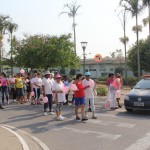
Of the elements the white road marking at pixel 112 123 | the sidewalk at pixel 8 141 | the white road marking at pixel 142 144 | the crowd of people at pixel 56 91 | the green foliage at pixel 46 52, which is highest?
the green foliage at pixel 46 52

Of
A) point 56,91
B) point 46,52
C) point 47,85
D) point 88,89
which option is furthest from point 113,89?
point 46,52

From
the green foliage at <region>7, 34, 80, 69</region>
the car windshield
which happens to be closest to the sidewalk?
the car windshield

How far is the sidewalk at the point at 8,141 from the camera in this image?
7884 mm

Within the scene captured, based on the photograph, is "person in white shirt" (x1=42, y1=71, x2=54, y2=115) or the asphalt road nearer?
the asphalt road

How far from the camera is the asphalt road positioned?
838 cm

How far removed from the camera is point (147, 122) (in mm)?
11695

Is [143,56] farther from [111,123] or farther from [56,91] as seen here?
[111,123]

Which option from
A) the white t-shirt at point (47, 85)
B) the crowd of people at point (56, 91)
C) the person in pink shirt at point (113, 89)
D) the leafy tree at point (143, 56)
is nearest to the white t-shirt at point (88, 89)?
the crowd of people at point (56, 91)

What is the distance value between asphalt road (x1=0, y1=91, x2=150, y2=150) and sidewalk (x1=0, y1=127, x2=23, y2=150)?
70 centimetres

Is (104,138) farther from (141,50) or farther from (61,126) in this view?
(141,50)

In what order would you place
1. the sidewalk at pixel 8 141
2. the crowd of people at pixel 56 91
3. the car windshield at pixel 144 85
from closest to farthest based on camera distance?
the sidewalk at pixel 8 141
the crowd of people at pixel 56 91
the car windshield at pixel 144 85

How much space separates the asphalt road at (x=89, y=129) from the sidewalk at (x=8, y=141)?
70 cm

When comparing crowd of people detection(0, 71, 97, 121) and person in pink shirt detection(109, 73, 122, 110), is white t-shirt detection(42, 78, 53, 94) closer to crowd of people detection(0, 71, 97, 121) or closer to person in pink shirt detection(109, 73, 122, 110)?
crowd of people detection(0, 71, 97, 121)

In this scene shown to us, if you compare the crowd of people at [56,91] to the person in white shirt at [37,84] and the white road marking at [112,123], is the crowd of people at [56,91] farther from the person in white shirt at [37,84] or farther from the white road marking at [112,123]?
the white road marking at [112,123]
